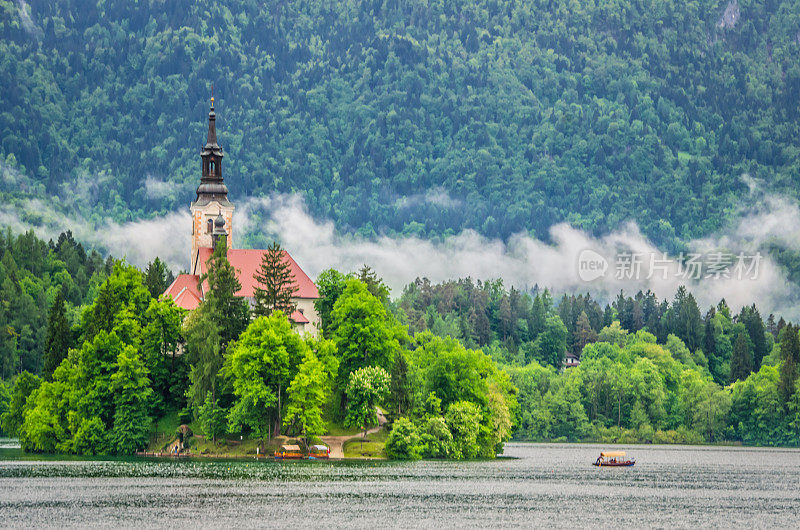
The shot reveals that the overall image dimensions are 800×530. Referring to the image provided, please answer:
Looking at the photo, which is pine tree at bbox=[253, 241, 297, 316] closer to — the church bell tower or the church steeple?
the church bell tower

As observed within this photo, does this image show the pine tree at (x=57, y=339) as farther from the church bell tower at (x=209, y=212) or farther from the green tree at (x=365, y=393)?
the green tree at (x=365, y=393)

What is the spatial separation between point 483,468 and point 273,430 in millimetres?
22614

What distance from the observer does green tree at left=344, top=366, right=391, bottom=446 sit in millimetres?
123000

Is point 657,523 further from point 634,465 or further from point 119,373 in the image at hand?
point 119,373

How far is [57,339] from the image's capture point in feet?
442

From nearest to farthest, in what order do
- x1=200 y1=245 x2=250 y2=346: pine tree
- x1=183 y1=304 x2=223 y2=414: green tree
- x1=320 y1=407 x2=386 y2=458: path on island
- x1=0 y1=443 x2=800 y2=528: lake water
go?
x1=0 y1=443 x2=800 y2=528: lake water
x1=183 y1=304 x2=223 y2=414: green tree
x1=320 y1=407 x2=386 y2=458: path on island
x1=200 y1=245 x2=250 y2=346: pine tree

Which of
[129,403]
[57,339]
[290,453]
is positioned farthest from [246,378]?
[57,339]

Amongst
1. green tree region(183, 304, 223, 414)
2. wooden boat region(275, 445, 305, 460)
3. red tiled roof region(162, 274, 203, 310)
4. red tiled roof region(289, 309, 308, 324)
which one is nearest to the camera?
wooden boat region(275, 445, 305, 460)

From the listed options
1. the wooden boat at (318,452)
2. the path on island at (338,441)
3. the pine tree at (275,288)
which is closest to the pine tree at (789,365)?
the path on island at (338,441)

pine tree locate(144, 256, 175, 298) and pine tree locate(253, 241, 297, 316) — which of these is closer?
pine tree locate(253, 241, 297, 316)

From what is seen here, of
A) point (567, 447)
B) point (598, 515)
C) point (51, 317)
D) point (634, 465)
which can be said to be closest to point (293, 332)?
point (51, 317)

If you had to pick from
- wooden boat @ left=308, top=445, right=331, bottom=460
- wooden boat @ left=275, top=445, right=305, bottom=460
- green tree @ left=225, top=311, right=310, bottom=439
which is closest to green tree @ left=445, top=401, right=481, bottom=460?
wooden boat @ left=308, top=445, right=331, bottom=460

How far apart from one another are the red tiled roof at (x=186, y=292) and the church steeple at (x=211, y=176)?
59.3 feet

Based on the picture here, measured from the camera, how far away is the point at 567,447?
580ft
